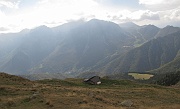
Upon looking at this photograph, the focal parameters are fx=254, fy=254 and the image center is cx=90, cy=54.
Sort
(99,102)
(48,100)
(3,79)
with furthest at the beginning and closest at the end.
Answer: (3,79), (99,102), (48,100)

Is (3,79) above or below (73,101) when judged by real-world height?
above

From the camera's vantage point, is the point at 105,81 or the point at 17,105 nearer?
the point at 17,105

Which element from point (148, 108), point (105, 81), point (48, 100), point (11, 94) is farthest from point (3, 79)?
point (105, 81)

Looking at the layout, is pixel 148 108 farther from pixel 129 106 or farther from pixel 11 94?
pixel 11 94

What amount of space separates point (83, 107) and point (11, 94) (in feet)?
48.0

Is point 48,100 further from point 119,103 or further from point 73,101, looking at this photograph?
point 119,103

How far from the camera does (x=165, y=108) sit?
42.5 metres

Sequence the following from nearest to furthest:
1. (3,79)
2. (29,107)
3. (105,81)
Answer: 1. (29,107)
2. (3,79)
3. (105,81)

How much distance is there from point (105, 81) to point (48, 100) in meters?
59.8

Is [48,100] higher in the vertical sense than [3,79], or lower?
lower

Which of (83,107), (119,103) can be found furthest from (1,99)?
(119,103)

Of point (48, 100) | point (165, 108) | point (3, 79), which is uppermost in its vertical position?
point (3, 79)

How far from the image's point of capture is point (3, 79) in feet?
200

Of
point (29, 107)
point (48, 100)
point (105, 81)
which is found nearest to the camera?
point (29, 107)
